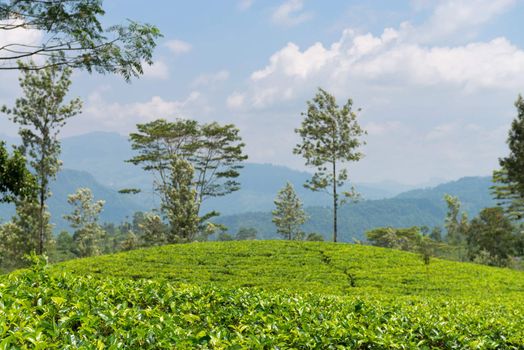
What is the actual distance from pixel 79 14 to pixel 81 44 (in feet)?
2.72

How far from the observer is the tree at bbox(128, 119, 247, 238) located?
4312 centimetres

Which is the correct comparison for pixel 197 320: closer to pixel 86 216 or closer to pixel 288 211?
pixel 86 216

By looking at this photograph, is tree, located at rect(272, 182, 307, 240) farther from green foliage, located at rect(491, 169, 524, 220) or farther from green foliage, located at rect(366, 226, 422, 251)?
green foliage, located at rect(491, 169, 524, 220)

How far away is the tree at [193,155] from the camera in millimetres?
43125

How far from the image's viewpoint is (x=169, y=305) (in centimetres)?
555

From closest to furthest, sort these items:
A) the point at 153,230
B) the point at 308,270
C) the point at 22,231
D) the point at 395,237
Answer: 1. the point at 308,270
2. the point at 22,231
3. the point at 153,230
4. the point at 395,237

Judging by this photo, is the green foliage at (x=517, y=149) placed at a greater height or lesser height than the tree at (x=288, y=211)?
greater

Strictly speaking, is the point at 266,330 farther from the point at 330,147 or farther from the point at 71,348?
the point at 330,147

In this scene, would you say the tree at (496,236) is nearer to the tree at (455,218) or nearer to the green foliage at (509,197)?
the tree at (455,218)

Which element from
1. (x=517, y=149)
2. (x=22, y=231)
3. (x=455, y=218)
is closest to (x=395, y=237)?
(x=455, y=218)

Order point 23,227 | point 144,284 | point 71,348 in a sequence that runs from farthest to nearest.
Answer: point 23,227, point 144,284, point 71,348

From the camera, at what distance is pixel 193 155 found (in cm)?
4534

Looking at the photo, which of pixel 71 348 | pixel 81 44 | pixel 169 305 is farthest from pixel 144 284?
pixel 81 44

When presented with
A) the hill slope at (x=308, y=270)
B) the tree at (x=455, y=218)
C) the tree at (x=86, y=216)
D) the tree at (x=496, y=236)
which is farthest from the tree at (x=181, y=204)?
the tree at (x=496, y=236)
